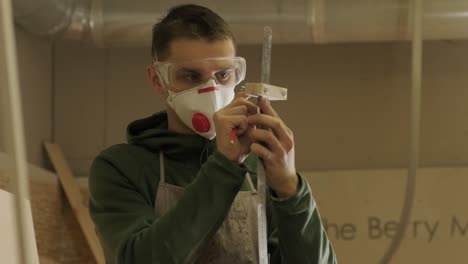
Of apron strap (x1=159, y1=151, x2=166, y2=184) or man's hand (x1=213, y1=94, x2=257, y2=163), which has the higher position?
man's hand (x1=213, y1=94, x2=257, y2=163)

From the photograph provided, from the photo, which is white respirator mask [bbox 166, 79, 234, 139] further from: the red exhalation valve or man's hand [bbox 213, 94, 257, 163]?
man's hand [bbox 213, 94, 257, 163]

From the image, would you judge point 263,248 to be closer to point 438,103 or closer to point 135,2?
point 135,2

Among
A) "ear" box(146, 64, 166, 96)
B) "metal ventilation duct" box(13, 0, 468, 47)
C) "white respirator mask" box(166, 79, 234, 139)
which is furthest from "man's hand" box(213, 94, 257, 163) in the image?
"metal ventilation duct" box(13, 0, 468, 47)

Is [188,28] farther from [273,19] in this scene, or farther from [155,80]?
[273,19]

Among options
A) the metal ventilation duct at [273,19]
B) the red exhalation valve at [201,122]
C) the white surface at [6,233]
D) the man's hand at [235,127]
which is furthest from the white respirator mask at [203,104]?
the metal ventilation duct at [273,19]

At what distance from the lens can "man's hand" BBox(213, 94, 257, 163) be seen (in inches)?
39.4

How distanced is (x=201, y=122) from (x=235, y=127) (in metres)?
0.14

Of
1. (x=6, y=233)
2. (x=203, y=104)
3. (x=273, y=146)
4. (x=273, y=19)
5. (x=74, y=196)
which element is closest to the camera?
(x=6, y=233)

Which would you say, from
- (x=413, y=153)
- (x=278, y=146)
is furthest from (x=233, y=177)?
(x=413, y=153)

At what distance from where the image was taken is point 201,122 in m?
1.13

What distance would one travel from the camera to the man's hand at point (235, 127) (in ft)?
3.28

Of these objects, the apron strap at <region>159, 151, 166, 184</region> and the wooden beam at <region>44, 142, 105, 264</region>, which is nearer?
the apron strap at <region>159, 151, 166, 184</region>

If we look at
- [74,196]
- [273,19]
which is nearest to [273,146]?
[273,19]

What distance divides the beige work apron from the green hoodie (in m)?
0.02
